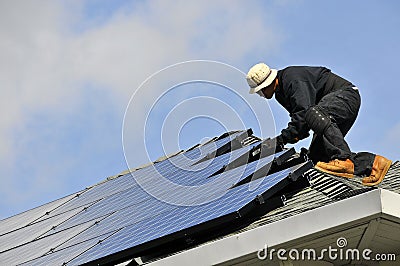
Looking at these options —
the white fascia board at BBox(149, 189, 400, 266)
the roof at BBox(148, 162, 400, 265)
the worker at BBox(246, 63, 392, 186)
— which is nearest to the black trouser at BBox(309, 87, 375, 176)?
the worker at BBox(246, 63, 392, 186)

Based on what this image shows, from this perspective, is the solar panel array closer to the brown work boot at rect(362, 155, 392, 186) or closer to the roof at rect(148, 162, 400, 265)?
the roof at rect(148, 162, 400, 265)

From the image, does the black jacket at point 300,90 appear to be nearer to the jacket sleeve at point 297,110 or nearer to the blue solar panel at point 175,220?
the jacket sleeve at point 297,110

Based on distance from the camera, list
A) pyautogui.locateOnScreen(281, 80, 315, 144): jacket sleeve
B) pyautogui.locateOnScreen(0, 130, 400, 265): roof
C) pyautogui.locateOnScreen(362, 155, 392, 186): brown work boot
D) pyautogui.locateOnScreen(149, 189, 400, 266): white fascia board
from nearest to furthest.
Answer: pyautogui.locateOnScreen(149, 189, 400, 266): white fascia board < pyautogui.locateOnScreen(0, 130, 400, 265): roof < pyautogui.locateOnScreen(362, 155, 392, 186): brown work boot < pyautogui.locateOnScreen(281, 80, 315, 144): jacket sleeve

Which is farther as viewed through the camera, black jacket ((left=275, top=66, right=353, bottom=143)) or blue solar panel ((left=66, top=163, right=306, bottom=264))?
black jacket ((left=275, top=66, right=353, bottom=143))

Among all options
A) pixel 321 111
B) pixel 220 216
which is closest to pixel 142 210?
pixel 220 216

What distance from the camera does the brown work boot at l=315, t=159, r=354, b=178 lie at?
8.16 metres

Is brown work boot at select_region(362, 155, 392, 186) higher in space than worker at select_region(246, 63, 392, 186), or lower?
lower

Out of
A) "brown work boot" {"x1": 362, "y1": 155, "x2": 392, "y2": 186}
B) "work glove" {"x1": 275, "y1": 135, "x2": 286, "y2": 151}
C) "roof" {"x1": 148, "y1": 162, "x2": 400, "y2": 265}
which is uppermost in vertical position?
"work glove" {"x1": 275, "y1": 135, "x2": 286, "y2": 151}

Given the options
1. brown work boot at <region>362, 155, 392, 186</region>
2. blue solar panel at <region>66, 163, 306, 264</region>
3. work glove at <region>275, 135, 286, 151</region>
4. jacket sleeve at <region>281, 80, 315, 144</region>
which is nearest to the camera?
brown work boot at <region>362, 155, 392, 186</region>

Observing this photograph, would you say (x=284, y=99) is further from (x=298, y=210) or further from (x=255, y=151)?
(x=298, y=210)

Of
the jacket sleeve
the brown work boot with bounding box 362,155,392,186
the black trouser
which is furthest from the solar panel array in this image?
the brown work boot with bounding box 362,155,392,186

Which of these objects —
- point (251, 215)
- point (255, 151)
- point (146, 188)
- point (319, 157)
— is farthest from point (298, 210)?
point (146, 188)

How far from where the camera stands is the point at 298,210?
307 inches

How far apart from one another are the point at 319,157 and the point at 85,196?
4.63m
